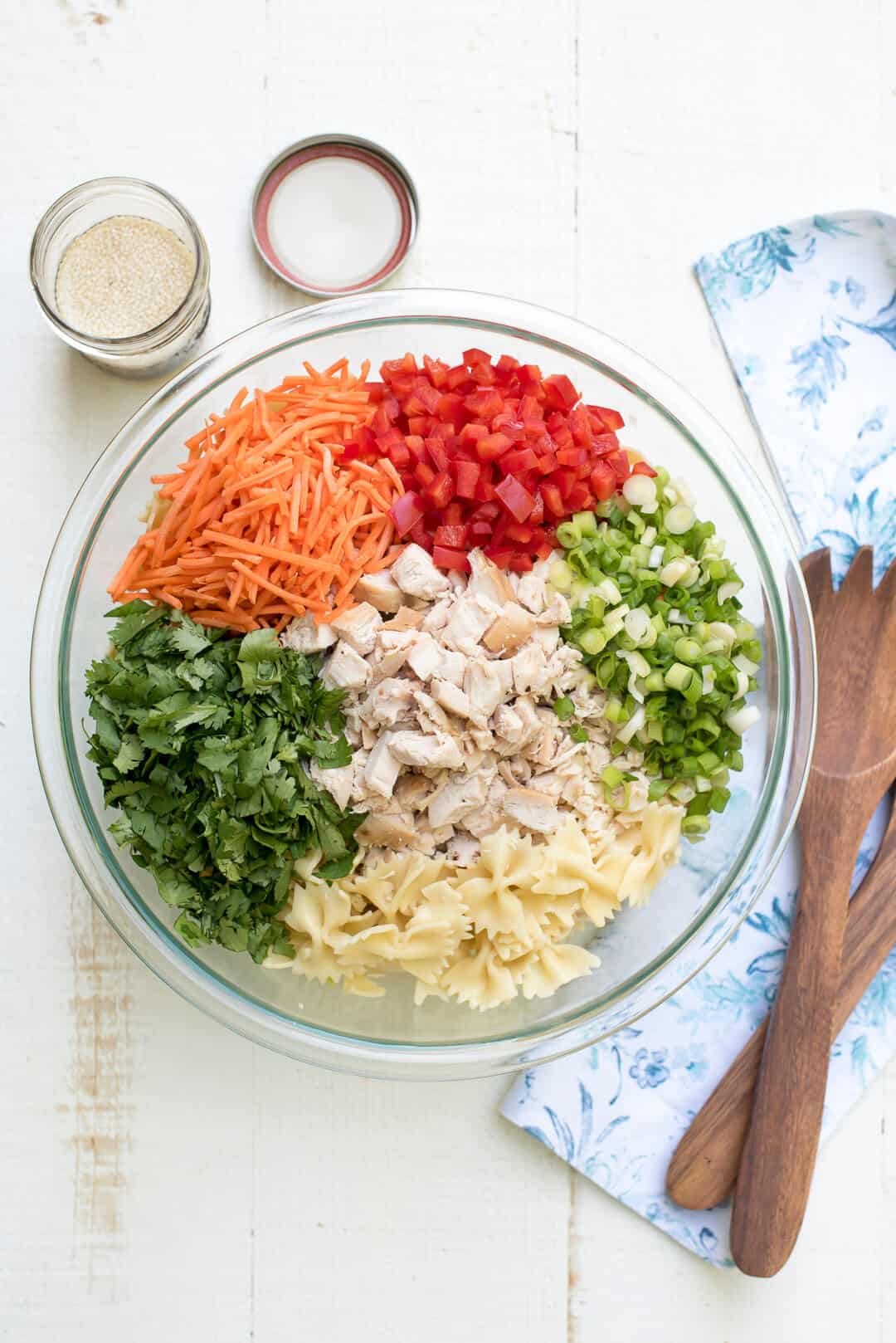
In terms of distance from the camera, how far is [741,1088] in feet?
7.89

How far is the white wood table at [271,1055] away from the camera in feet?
8.16

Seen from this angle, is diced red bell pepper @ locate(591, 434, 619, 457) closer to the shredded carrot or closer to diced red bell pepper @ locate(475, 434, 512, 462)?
diced red bell pepper @ locate(475, 434, 512, 462)

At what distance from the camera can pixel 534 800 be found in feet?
6.95

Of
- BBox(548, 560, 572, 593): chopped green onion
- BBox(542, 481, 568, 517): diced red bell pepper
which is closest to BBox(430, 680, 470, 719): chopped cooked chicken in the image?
BBox(548, 560, 572, 593): chopped green onion

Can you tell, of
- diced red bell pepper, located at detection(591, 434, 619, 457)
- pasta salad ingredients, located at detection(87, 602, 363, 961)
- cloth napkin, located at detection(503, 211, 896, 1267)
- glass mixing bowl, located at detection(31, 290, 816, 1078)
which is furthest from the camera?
cloth napkin, located at detection(503, 211, 896, 1267)

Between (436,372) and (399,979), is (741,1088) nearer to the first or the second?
(399,979)

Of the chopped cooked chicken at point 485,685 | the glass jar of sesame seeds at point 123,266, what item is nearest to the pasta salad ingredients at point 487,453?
the chopped cooked chicken at point 485,685

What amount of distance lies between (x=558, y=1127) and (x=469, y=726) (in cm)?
103

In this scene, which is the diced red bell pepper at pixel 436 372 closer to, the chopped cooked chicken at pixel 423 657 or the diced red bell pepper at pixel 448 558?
→ the diced red bell pepper at pixel 448 558

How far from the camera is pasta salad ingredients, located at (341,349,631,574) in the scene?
211 cm

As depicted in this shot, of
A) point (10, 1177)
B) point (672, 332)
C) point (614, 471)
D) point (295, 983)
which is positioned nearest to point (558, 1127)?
point (295, 983)

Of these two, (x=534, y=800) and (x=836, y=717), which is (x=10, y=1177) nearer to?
(x=534, y=800)

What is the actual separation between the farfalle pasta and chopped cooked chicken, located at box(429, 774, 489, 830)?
78 mm

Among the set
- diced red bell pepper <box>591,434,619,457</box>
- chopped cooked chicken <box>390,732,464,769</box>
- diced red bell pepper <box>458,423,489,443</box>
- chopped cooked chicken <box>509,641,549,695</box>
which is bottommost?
chopped cooked chicken <box>390,732,464,769</box>
